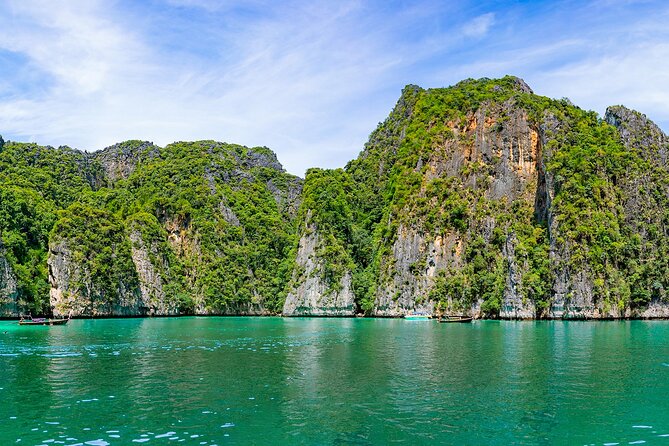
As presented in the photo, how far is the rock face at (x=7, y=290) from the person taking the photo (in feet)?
343

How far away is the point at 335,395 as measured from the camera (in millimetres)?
29359

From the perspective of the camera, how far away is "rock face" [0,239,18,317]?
10462 cm

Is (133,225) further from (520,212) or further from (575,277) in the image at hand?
(575,277)

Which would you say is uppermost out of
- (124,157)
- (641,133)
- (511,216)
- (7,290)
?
(124,157)

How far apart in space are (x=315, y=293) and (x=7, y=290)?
58102mm

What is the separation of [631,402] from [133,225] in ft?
413

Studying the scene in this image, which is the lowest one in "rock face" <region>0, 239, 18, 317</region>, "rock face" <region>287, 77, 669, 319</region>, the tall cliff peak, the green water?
the green water

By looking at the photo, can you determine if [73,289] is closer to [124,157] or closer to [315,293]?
[315,293]

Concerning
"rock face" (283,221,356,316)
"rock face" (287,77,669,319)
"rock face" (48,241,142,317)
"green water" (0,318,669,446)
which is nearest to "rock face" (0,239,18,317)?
"rock face" (48,241,142,317)

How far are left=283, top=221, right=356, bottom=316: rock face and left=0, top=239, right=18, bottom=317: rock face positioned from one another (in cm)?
5379

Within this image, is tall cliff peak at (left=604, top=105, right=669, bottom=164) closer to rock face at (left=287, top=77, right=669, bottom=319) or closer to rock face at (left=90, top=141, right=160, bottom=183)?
rock face at (left=287, top=77, right=669, bottom=319)

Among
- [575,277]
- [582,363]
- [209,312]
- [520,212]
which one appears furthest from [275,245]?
[582,363]

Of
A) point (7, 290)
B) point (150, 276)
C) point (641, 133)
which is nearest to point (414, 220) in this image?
point (641, 133)

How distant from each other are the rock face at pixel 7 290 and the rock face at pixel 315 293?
5379 centimetres
